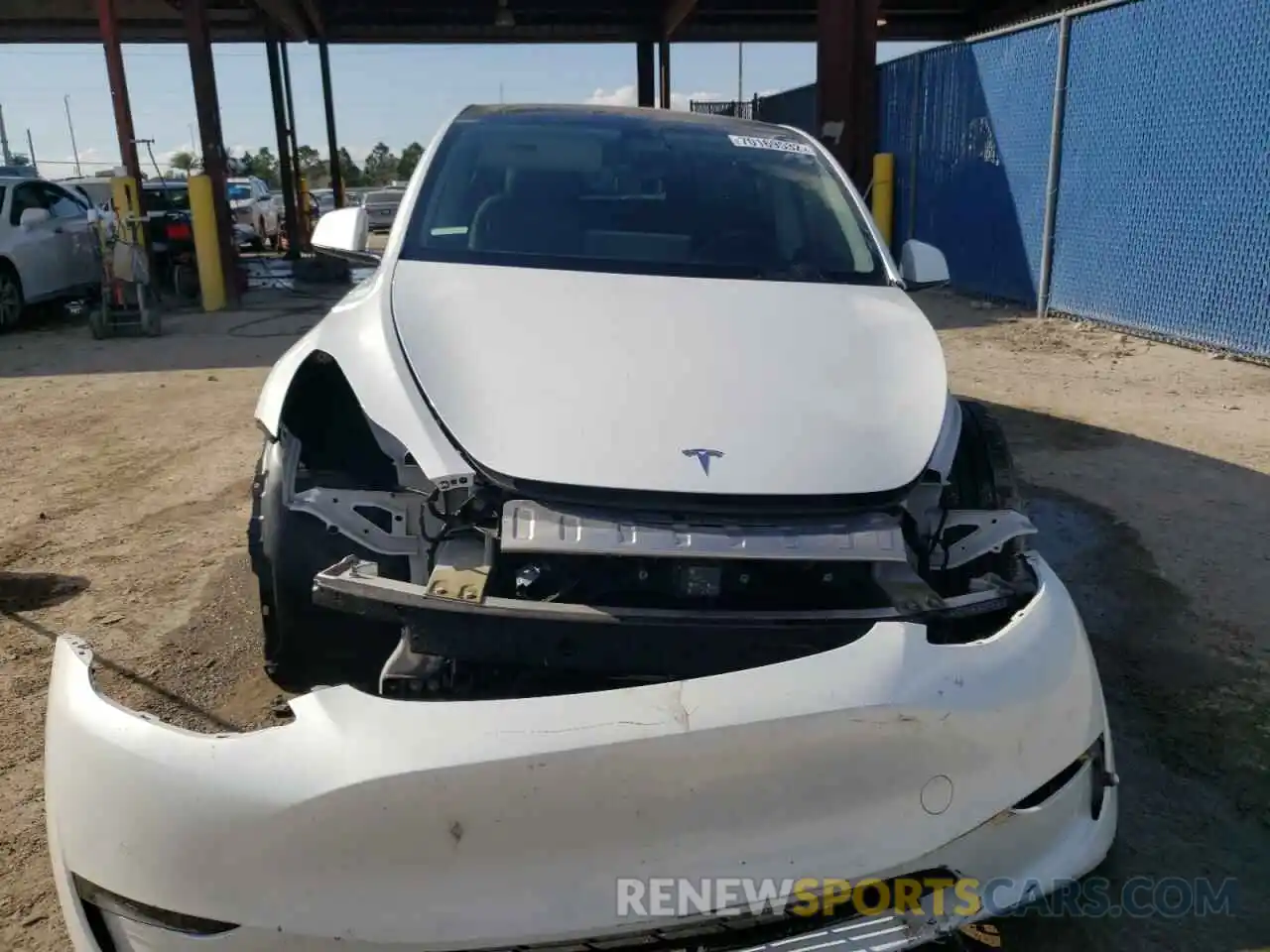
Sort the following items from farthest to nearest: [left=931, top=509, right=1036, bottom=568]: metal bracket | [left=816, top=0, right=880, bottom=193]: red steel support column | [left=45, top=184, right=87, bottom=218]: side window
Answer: [left=45, top=184, right=87, bottom=218]: side window → [left=816, top=0, right=880, bottom=193]: red steel support column → [left=931, top=509, right=1036, bottom=568]: metal bracket

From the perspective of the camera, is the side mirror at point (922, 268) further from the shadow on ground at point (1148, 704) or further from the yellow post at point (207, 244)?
the yellow post at point (207, 244)

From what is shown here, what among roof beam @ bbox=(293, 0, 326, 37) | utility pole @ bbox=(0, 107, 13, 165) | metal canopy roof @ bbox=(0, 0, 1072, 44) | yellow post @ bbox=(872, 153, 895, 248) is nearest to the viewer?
yellow post @ bbox=(872, 153, 895, 248)

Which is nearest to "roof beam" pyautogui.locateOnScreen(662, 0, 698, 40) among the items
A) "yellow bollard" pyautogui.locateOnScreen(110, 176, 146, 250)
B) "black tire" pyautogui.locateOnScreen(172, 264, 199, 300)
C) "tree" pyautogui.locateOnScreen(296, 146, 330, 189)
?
"black tire" pyautogui.locateOnScreen(172, 264, 199, 300)

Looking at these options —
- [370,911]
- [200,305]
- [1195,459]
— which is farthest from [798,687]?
[200,305]

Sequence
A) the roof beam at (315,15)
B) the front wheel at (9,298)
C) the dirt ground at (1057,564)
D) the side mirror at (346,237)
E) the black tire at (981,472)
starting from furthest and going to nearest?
1. the roof beam at (315,15)
2. the front wheel at (9,298)
3. the side mirror at (346,237)
4. the black tire at (981,472)
5. the dirt ground at (1057,564)

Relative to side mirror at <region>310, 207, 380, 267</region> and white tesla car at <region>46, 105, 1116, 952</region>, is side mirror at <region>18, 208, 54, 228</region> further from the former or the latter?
white tesla car at <region>46, 105, 1116, 952</region>

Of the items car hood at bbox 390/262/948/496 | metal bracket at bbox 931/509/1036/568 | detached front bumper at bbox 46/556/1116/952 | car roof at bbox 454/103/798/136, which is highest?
car roof at bbox 454/103/798/136

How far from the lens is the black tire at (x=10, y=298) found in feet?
34.4

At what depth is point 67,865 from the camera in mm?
1785

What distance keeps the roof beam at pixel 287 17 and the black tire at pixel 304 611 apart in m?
13.4

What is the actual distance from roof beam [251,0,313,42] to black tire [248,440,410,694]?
13398 millimetres

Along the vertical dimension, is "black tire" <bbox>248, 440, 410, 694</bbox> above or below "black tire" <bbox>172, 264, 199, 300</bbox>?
above

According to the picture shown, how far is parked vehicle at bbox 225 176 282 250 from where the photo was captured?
66.7 feet

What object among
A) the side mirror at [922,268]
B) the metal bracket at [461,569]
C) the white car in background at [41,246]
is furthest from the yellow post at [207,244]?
the metal bracket at [461,569]
